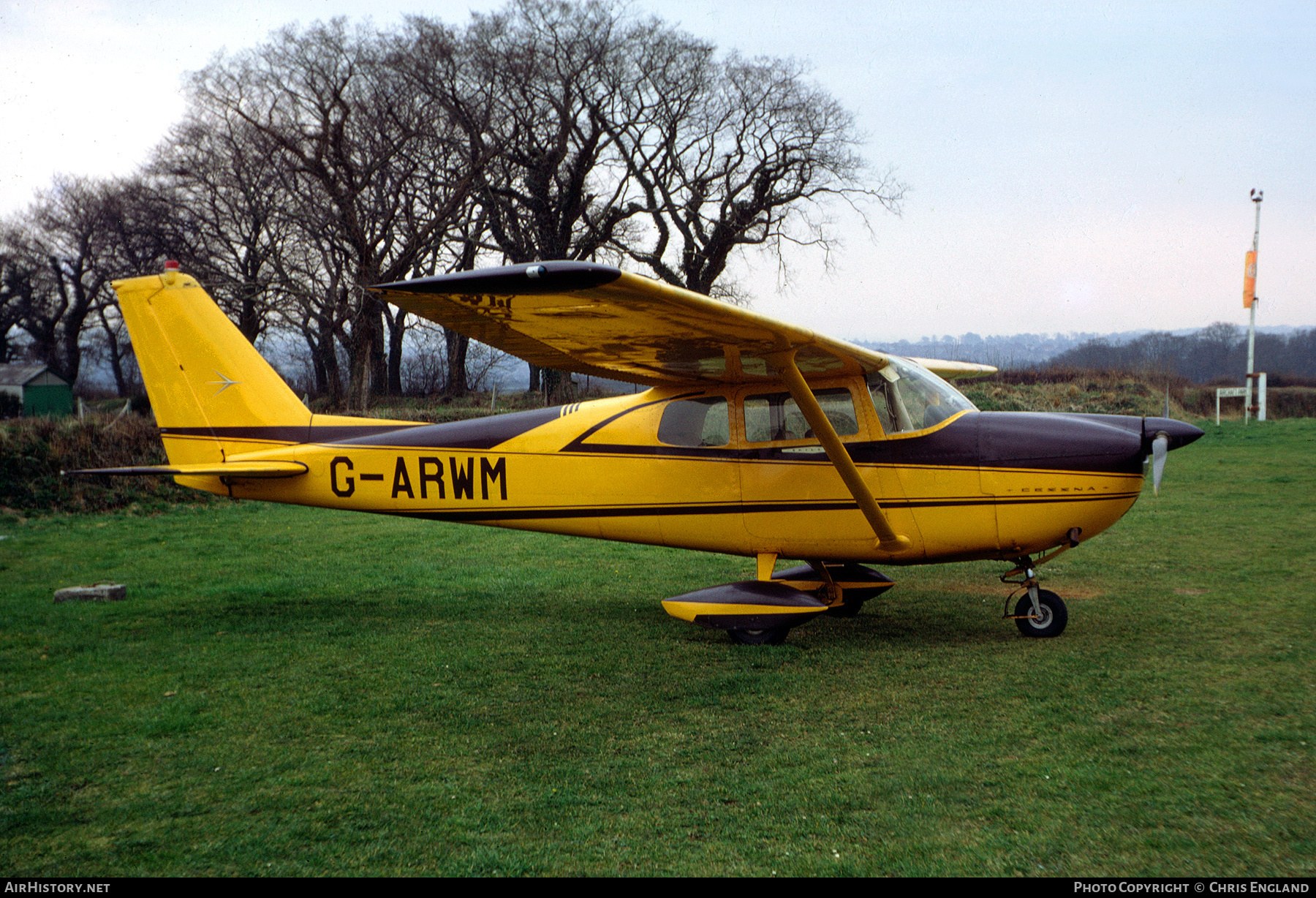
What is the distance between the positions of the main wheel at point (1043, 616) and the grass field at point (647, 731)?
0.14 metres

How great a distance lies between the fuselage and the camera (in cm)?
601

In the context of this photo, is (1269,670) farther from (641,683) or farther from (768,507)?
(641,683)

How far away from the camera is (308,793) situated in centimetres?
375

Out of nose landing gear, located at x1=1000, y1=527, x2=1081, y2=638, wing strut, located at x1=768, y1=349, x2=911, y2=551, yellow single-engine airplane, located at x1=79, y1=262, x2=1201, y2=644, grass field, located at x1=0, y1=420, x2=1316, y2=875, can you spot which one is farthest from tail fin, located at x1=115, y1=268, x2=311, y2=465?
nose landing gear, located at x1=1000, y1=527, x2=1081, y2=638

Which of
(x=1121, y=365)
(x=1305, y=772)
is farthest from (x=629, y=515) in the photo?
(x=1121, y=365)

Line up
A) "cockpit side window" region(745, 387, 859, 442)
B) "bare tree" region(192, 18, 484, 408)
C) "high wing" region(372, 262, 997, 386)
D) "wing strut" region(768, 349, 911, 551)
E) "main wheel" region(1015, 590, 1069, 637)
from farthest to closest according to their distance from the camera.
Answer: "bare tree" region(192, 18, 484, 408), "cockpit side window" region(745, 387, 859, 442), "main wheel" region(1015, 590, 1069, 637), "wing strut" region(768, 349, 911, 551), "high wing" region(372, 262, 997, 386)

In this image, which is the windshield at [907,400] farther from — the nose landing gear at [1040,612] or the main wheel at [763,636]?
the main wheel at [763,636]

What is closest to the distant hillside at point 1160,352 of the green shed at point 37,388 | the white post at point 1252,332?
the white post at point 1252,332

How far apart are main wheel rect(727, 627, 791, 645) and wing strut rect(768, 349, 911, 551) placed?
3.37ft

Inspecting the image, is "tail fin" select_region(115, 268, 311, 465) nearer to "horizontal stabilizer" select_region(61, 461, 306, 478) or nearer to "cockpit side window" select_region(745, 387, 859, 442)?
"horizontal stabilizer" select_region(61, 461, 306, 478)

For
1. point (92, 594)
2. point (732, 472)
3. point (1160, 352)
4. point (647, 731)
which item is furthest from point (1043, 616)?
point (1160, 352)

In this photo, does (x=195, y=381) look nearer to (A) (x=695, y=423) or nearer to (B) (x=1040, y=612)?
(A) (x=695, y=423)

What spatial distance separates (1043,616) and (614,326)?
154 inches

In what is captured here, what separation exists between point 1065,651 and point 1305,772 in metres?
2.05
